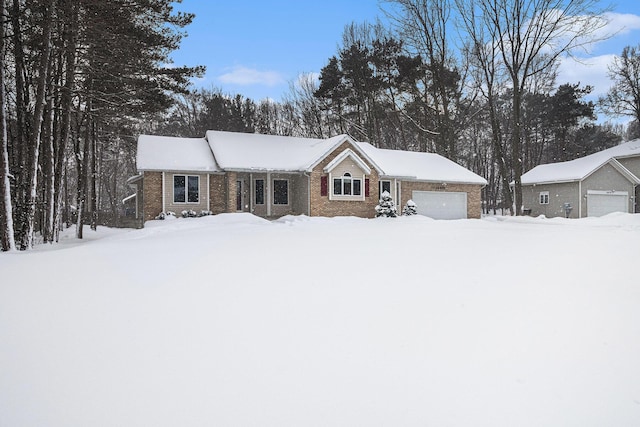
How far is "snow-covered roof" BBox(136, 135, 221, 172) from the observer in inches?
704

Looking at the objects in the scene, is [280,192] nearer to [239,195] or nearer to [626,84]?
[239,195]

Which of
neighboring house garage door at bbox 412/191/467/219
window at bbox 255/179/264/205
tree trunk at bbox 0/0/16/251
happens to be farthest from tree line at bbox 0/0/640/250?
window at bbox 255/179/264/205

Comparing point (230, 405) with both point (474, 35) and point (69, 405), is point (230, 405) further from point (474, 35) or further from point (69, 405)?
point (474, 35)

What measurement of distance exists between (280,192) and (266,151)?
214 centimetres

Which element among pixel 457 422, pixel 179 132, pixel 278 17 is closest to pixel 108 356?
pixel 457 422

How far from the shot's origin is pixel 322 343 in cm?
397

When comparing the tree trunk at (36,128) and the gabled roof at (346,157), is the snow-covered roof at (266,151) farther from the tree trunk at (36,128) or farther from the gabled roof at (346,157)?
the tree trunk at (36,128)

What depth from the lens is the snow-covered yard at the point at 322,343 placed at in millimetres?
3053

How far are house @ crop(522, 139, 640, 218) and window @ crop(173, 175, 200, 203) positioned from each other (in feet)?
68.4

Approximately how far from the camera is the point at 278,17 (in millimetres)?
17203

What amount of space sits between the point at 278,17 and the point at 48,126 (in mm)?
9563

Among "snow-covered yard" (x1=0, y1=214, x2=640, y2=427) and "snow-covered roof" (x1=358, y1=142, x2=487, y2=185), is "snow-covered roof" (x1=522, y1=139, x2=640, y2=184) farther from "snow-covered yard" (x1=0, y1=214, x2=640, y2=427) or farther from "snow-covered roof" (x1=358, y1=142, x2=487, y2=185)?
"snow-covered yard" (x1=0, y1=214, x2=640, y2=427)

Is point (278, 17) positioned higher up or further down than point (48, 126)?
higher up

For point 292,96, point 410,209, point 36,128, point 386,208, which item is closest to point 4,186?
point 36,128
